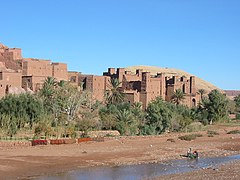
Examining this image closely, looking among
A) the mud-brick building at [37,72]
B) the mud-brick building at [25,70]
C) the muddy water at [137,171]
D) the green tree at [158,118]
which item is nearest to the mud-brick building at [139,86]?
the mud-brick building at [37,72]

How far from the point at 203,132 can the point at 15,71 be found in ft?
73.6

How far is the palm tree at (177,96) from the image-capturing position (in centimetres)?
6028

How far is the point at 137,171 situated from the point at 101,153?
19.4 ft

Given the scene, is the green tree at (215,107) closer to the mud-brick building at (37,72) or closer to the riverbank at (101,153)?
the riverbank at (101,153)

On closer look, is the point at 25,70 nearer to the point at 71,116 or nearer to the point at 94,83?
the point at 94,83

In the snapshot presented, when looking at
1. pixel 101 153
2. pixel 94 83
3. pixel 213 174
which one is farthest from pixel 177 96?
pixel 213 174

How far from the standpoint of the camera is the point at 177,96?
6038 cm

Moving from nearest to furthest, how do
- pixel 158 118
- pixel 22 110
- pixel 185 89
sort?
pixel 22 110 → pixel 158 118 → pixel 185 89

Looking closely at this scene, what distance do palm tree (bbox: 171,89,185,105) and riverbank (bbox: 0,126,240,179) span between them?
77.0 ft

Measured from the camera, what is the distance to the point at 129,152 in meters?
27.1

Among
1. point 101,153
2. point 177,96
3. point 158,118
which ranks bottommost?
point 101,153

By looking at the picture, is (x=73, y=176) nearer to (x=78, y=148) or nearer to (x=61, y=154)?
(x=61, y=154)

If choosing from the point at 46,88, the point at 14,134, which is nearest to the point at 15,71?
the point at 46,88

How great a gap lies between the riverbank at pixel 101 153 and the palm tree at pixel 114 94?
1844 centimetres
